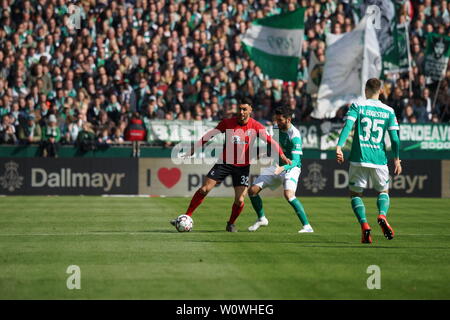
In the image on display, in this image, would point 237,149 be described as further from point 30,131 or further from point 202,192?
point 30,131

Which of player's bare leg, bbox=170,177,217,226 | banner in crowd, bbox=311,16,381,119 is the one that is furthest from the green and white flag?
player's bare leg, bbox=170,177,217,226

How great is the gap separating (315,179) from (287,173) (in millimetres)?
12500

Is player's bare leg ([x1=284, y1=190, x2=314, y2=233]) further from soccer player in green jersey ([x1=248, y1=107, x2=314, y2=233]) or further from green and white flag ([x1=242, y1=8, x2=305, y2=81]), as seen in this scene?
green and white flag ([x1=242, y1=8, x2=305, y2=81])

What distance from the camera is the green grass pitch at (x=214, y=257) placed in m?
8.88

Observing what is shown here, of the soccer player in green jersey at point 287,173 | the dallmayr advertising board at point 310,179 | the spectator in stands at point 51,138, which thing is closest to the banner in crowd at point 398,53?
the dallmayr advertising board at point 310,179

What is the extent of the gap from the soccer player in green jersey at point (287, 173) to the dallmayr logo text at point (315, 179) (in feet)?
39.3

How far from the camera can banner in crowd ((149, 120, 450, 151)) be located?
90.6ft

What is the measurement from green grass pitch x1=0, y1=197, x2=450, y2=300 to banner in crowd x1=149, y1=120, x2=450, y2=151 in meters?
7.82

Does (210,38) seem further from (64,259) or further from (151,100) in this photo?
(64,259)

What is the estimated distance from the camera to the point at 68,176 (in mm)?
27688

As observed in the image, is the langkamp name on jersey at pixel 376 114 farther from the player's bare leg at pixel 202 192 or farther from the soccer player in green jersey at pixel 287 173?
the player's bare leg at pixel 202 192

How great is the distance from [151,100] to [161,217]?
9398 mm

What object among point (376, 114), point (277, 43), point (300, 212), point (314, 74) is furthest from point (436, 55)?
point (376, 114)

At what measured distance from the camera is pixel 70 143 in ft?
91.4
